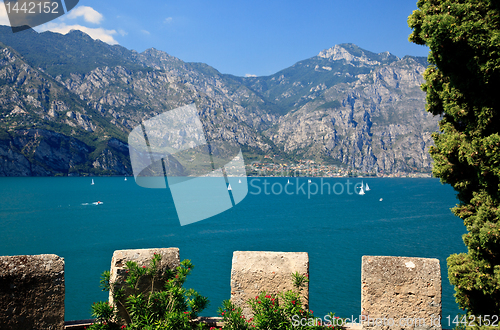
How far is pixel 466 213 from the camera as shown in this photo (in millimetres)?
5746

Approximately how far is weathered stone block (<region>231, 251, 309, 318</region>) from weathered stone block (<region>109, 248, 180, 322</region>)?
824mm

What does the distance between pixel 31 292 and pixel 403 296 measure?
422 centimetres

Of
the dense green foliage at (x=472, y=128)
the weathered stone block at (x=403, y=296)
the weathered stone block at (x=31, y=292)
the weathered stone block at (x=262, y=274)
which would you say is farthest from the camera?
the dense green foliage at (x=472, y=128)

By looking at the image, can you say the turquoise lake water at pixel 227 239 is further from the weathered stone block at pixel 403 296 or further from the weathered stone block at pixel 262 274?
the weathered stone block at pixel 262 274

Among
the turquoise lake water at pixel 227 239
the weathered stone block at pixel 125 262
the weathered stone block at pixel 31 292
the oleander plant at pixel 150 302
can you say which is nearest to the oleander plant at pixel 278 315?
the oleander plant at pixel 150 302

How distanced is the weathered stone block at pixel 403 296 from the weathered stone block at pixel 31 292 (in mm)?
3529

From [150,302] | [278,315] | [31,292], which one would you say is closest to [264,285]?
[278,315]

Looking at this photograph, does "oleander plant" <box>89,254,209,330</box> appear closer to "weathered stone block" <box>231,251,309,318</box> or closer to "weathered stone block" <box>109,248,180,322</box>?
"weathered stone block" <box>109,248,180,322</box>

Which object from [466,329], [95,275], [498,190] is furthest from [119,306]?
[95,275]

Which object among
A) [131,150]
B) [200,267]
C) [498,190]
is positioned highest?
[131,150]

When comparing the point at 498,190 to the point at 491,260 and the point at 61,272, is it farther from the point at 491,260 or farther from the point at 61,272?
the point at 61,272

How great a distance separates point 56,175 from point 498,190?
23087cm

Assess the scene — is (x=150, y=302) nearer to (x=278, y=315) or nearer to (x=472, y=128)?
(x=278, y=315)

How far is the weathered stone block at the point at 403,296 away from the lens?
3807 millimetres
